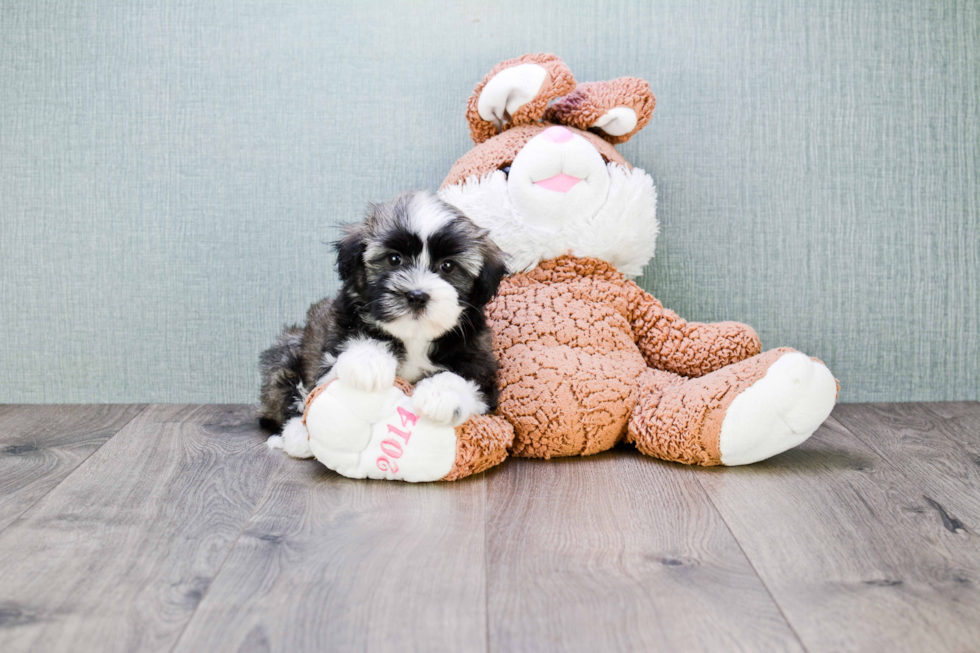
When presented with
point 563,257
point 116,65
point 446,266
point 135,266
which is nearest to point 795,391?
point 563,257

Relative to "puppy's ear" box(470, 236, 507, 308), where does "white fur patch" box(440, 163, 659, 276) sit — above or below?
above

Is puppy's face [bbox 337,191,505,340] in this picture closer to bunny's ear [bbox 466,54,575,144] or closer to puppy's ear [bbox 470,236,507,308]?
puppy's ear [bbox 470,236,507,308]

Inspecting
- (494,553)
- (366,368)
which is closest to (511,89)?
(366,368)

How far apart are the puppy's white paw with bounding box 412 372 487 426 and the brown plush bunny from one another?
0.04 meters

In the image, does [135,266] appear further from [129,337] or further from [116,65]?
[116,65]

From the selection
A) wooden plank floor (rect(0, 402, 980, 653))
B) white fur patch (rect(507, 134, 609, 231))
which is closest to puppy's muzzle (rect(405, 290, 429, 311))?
wooden plank floor (rect(0, 402, 980, 653))

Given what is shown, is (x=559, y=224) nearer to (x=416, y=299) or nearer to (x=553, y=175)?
(x=553, y=175)

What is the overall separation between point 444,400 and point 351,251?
360 millimetres

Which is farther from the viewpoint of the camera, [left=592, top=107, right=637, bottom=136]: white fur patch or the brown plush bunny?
[left=592, top=107, right=637, bottom=136]: white fur patch

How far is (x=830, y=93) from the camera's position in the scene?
2.31 metres

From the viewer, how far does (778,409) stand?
1655 mm

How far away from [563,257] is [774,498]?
2.50 ft

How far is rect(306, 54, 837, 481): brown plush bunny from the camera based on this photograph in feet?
5.30

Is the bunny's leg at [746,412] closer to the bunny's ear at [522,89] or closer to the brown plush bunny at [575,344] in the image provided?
the brown plush bunny at [575,344]
